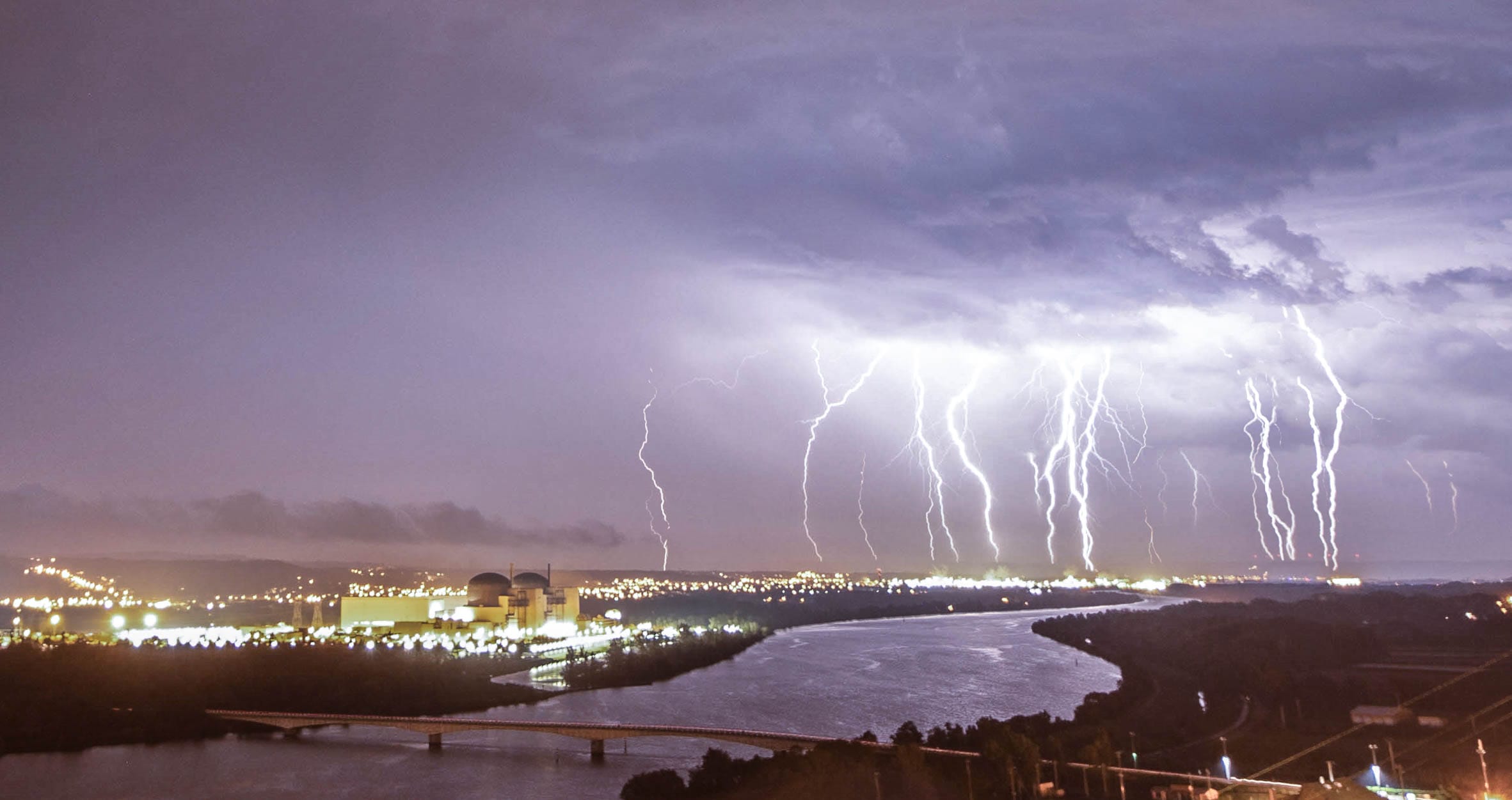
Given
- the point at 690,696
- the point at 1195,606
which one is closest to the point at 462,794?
the point at 690,696

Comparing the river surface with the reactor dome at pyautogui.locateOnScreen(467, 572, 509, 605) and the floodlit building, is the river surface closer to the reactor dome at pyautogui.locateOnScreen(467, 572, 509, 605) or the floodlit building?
the floodlit building

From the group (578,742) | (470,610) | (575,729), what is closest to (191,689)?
(578,742)

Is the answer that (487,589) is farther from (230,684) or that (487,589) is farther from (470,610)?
(230,684)

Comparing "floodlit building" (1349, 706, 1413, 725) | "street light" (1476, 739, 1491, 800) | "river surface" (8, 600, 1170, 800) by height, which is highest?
"street light" (1476, 739, 1491, 800)

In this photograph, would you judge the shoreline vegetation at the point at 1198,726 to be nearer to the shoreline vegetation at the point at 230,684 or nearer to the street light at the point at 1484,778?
the street light at the point at 1484,778

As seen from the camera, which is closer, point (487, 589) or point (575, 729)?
point (575, 729)

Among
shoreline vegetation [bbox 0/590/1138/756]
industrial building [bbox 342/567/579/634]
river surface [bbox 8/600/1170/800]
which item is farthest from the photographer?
industrial building [bbox 342/567/579/634]

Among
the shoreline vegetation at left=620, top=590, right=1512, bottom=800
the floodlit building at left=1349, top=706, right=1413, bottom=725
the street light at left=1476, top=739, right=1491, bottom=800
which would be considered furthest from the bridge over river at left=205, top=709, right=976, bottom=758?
the floodlit building at left=1349, top=706, right=1413, bottom=725
